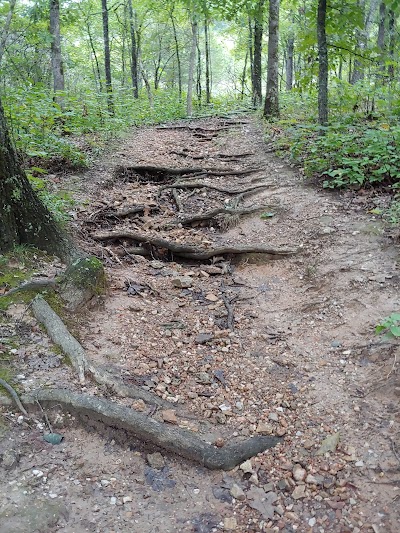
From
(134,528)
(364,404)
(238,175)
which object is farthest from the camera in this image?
(238,175)

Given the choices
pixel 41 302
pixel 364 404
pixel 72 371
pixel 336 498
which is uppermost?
pixel 41 302

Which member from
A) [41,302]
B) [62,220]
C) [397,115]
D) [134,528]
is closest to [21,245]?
[41,302]

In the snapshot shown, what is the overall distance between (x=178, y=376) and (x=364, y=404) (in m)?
1.59

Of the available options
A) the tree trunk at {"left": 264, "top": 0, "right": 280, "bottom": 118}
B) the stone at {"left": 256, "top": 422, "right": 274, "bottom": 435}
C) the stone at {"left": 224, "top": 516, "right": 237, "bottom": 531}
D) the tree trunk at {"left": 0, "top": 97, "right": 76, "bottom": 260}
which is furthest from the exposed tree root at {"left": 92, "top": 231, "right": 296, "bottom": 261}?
the tree trunk at {"left": 264, "top": 0, "right": 280, "bottom": 118}

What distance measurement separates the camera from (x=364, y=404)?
3.40 m

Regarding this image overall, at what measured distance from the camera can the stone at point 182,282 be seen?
563cm

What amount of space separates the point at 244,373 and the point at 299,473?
3.86ft

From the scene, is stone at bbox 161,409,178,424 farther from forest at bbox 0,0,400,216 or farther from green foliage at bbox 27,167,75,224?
forest at bbox 0,0,400,216

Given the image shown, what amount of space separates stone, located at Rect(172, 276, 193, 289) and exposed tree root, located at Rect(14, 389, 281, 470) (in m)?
2.51

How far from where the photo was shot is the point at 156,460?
9.89ft

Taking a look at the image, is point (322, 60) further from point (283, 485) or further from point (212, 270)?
point (283, 485)

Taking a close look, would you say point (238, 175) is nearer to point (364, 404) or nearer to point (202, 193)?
point (202, 193)

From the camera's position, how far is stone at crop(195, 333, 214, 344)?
14.8ft

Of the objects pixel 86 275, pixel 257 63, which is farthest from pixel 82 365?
pixel 257 63
